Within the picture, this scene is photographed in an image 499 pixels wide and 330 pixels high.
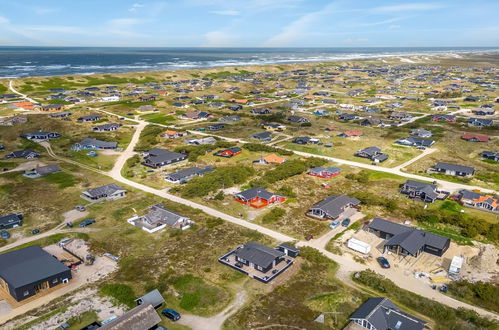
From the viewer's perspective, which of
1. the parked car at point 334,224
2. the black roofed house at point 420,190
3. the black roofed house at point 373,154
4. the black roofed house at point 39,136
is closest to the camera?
the parked car at point 334,224

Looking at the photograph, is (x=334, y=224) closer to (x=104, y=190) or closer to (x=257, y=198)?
(x=257, y=198)

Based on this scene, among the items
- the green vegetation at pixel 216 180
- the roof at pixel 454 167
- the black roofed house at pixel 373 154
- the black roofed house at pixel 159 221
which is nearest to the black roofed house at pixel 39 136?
the green vegetation at pixel 216 180

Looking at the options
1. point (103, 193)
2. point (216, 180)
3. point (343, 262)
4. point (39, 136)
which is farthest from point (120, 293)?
point (39, 136)

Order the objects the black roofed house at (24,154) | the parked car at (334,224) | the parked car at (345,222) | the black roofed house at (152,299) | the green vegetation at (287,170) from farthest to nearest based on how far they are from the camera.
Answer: the black roofed house at (24,154), the green vegetation at (287,170), the parked car at (345,222), the parked car at (334,224), the black roofed house at (152,299)

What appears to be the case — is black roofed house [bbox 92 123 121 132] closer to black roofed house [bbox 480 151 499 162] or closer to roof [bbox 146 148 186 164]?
roof [bbox 146 148 186 164]

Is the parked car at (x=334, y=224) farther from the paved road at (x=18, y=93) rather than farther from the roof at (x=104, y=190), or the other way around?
the paved road at (x=18, y=93)
